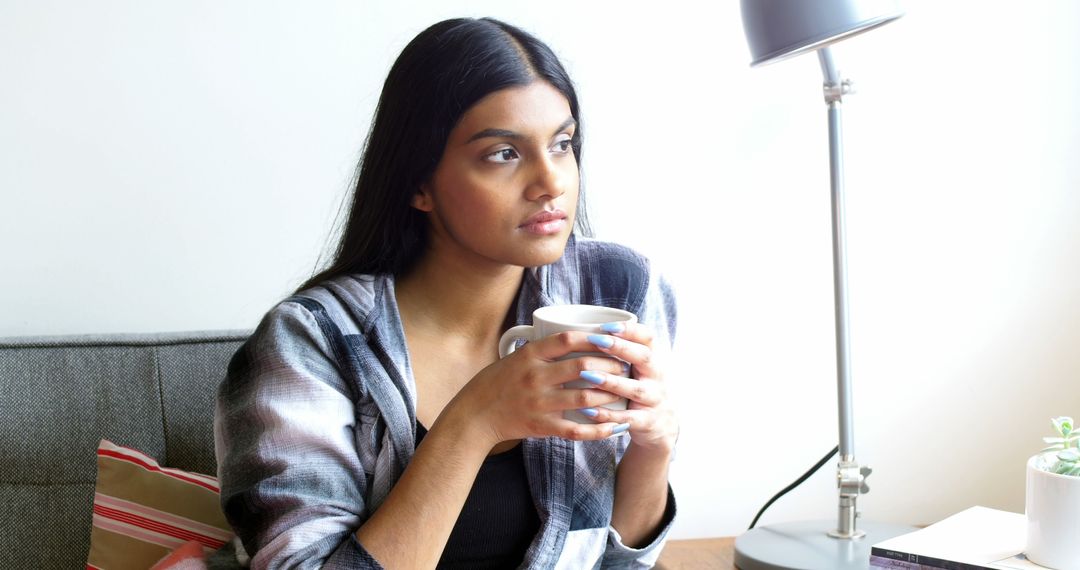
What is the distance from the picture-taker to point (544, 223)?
3.61 ft

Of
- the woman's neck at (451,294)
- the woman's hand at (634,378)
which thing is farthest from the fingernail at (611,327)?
the woman's neck at (451,294)

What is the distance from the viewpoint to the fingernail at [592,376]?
93cm

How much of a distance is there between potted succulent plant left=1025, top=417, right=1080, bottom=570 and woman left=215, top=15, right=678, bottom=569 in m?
0.35

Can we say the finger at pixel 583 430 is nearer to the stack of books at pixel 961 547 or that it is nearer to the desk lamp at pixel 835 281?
the stack of books at pixel 961 547

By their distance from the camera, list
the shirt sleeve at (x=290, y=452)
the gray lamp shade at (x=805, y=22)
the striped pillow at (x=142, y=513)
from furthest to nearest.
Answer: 1. the gray lamp shade at (x=805, y=22)
2. the striped pillow at (x=142, y=513)
3. the shirt sleeve at (x=290, y=452)

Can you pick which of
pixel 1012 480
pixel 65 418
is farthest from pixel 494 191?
pixel 1012 480

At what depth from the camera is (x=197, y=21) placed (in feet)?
5.32

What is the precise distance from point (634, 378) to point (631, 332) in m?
0.06

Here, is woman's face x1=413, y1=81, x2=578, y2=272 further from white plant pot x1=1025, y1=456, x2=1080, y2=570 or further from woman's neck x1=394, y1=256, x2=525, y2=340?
white plant pot x1=1025, y1=456, x2=1080, y2=570

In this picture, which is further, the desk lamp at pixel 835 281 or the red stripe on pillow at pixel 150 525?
the desk lamp at pixel 835 281

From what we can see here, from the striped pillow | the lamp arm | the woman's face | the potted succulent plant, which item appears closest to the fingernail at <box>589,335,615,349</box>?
the woman's face

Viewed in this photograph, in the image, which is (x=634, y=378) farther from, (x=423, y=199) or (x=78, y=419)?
(x=78, y=419)

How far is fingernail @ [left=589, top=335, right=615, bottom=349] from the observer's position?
927mm

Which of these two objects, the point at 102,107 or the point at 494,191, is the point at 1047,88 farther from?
the point at 102,107
